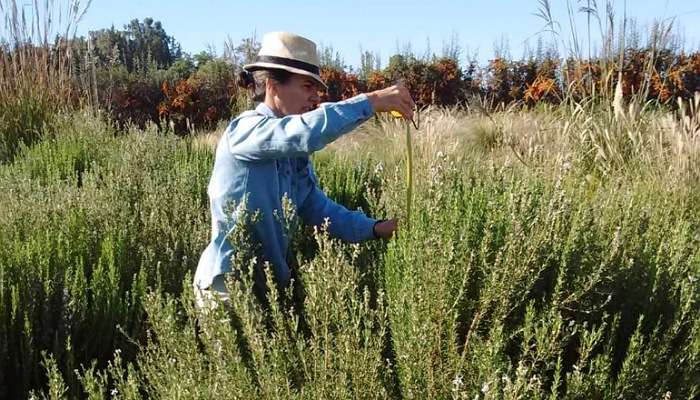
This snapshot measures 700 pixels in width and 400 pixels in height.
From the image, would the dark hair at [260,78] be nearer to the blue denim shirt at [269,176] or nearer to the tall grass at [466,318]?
the blue denim shirt at [269,176]

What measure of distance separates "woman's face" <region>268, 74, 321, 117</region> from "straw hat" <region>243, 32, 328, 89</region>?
0.06 metres

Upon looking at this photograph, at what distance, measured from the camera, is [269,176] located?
2729 mm

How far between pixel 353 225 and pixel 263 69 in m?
0.73

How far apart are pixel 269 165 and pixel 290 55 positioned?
43 centimetres

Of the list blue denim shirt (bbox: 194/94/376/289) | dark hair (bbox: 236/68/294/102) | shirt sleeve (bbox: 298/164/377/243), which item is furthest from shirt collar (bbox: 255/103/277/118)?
shirt sleeve (bbox: 298/164/377/243)

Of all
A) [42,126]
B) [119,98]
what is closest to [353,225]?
[42,126]

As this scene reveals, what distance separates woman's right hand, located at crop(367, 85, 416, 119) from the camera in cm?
233

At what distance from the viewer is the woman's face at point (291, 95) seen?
281 cm

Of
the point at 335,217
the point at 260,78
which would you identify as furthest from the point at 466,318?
the point at 260,78

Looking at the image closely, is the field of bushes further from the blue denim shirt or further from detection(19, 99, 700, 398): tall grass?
the blue denim shirt

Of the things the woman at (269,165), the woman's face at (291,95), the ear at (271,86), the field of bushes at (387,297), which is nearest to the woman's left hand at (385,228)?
the woman at (269,165)

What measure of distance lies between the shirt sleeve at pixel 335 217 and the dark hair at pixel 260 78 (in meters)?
0.44

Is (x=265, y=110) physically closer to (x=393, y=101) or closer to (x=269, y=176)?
(x=269, y=176)

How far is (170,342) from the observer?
209 cm
